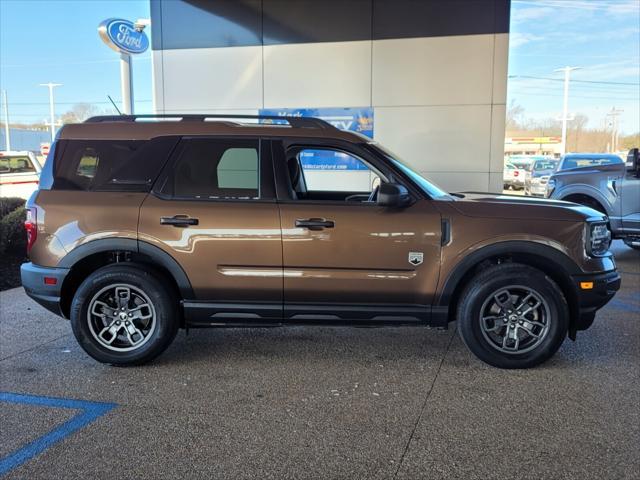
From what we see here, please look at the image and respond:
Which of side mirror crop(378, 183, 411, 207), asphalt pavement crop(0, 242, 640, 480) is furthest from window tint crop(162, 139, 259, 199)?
asphalt pavement crop(0, 242, 640, 480)

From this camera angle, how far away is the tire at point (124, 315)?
176 inches

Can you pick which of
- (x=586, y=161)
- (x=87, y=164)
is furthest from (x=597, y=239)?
(x=586, y=161)

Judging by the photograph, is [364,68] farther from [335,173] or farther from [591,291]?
[591,291]

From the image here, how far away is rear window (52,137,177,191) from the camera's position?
15.0ft

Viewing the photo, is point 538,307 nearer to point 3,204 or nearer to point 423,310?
point 423,310

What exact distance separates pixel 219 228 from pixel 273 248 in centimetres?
46

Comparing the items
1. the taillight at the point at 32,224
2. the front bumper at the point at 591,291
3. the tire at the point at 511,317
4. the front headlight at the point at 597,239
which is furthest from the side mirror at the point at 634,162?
the taillight at the point at 32,224

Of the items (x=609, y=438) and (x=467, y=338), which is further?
(x=467, y=338)

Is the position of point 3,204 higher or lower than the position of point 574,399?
higher

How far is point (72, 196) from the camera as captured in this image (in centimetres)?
452

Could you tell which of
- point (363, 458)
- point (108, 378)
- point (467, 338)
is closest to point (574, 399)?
point (467, 338)

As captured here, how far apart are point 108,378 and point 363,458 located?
2.28 m

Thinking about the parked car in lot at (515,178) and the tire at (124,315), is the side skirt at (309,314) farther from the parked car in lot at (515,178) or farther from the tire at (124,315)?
the parked car in lot at (515,178)

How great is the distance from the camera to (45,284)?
4.54m
